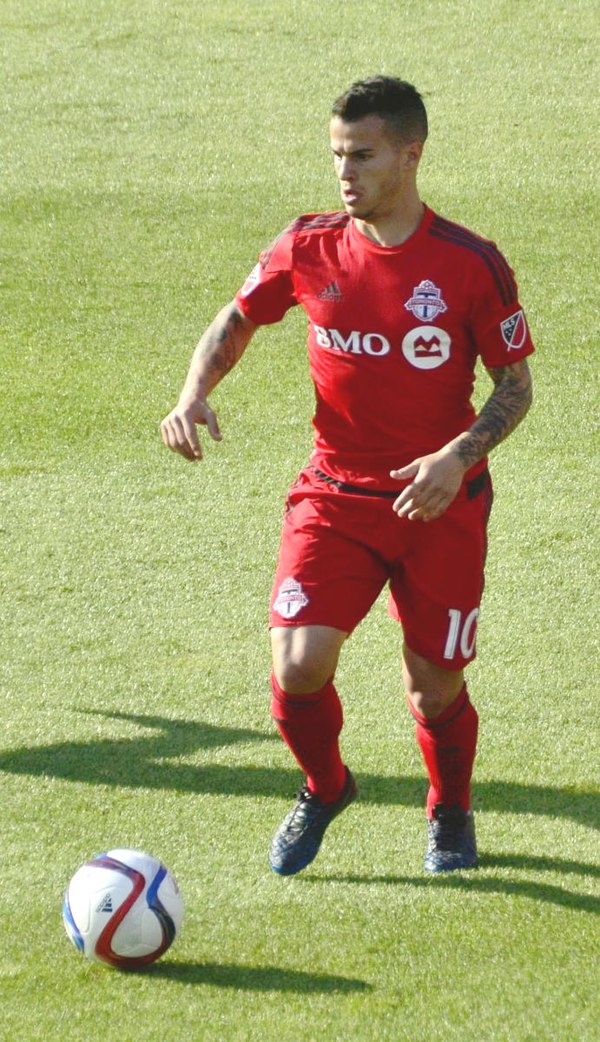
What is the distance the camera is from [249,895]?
14.9ft

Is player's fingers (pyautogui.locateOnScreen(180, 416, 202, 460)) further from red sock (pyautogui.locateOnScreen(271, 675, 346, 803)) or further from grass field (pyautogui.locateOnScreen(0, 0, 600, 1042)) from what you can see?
Answer: grass field (pyautogui.locateOnScreen(0, 0, 600, 1042))

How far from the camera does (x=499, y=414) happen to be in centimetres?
421

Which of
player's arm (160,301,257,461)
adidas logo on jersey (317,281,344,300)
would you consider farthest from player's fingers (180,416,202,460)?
adidas logo on jersey (317,281,344,300)

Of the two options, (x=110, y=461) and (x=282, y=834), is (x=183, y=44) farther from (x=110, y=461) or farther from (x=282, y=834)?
(x=282, y=834)

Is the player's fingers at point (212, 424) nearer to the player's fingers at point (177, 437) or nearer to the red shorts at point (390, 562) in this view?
the player's fingers at point (177, 437)

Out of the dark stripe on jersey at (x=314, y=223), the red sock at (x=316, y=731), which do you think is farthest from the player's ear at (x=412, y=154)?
the red sock at (x=316, y=731)

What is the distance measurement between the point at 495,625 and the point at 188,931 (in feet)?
8.59

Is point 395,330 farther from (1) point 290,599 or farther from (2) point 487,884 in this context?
(2) point 487,884

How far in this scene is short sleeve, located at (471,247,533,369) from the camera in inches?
165

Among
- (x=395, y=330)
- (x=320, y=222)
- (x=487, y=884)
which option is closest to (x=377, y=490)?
(x=395, y=330)

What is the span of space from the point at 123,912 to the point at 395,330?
1812mm

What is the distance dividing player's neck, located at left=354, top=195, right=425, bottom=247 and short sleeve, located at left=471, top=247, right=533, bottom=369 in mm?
245

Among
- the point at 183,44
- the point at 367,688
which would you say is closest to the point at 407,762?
the point at 367,688

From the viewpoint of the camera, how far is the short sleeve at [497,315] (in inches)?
165
